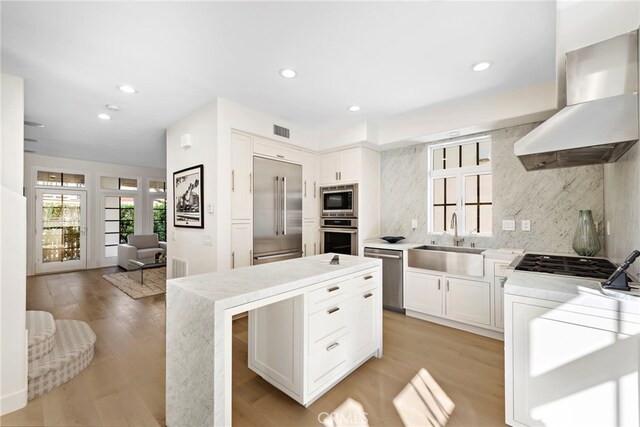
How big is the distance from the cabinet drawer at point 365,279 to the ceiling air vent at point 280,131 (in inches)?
96.2

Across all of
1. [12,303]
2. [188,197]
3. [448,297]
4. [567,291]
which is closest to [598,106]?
[567,291]

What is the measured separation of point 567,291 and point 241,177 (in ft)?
10.4

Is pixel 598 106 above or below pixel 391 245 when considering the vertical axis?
above

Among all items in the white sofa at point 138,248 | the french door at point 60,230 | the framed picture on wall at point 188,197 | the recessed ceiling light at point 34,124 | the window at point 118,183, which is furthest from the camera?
the window at point 118,183

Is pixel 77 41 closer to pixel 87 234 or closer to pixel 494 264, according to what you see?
pixel 494 264

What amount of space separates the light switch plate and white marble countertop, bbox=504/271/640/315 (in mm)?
1886

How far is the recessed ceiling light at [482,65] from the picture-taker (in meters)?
2.43

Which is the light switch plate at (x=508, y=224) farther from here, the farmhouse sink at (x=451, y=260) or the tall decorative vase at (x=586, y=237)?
the tall decorative vase at (x=586, y=237)

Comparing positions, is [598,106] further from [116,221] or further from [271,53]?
[116,221]

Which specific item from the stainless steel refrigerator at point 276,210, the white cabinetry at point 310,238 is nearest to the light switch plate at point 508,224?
the white cabinetry at point 310,238

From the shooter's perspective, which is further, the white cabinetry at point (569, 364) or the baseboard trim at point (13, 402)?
the baseboard trim at point (13, 402)

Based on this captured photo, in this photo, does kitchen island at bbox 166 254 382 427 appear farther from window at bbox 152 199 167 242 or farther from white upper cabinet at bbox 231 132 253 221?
window at bbox 152 199 167 242

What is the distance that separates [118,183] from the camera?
7234mm

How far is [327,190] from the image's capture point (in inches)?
176
